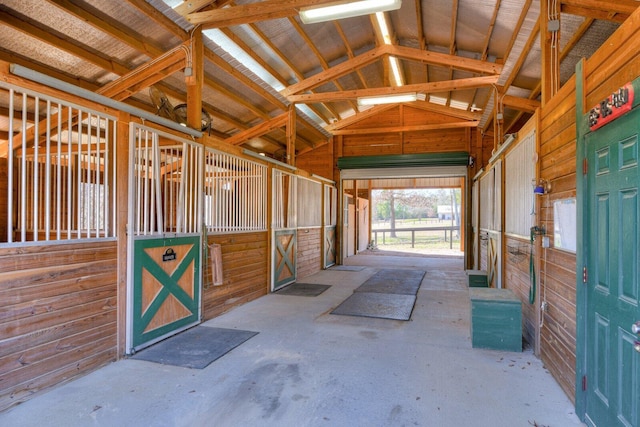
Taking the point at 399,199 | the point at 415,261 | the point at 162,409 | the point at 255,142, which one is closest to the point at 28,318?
the point at 162,409

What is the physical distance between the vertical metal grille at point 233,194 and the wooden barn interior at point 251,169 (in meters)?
0.03

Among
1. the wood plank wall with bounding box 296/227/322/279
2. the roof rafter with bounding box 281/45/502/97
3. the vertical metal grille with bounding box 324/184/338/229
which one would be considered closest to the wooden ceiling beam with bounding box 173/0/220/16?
the roof rafter with bounding box 281/45/502/97

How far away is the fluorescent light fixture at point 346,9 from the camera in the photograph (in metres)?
3.70

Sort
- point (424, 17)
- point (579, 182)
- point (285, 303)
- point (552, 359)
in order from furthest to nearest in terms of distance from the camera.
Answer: point (424, 17) < point (285, 303) < point (552, 359) < point (579, 182)

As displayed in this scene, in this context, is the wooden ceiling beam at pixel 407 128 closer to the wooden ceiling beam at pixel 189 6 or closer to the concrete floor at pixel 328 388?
the wooden ceiling beam at pixel 189 6

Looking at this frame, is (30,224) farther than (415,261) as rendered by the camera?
No

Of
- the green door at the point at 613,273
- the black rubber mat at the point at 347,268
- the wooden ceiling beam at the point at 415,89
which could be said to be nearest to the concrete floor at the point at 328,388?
the green door at the point at 613,273

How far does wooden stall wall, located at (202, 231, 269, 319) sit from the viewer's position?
422cm

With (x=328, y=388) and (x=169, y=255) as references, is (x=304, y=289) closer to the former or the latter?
(x=169, y=255)

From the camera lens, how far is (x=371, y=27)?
6207 millimetres

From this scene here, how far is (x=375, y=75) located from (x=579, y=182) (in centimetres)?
666

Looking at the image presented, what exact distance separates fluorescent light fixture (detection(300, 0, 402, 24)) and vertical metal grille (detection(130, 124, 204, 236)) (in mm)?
1946

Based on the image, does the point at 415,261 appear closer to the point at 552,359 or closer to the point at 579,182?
the point at 552,359

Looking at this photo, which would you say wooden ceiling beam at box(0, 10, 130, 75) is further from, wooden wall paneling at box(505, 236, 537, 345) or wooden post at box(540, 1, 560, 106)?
wooden wall paneling at box(505, 236, 537, 345)
